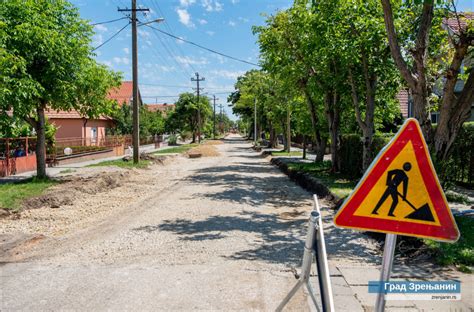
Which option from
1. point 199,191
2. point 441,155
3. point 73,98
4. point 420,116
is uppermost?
point 73,98

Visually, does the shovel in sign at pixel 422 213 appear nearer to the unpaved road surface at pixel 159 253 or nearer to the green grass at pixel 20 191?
the unpaved road surface at pixel 159 253

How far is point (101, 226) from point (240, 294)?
15.3 ft

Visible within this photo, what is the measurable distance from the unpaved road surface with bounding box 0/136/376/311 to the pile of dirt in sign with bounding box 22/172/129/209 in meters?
0.18

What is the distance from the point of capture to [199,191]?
13242 mm

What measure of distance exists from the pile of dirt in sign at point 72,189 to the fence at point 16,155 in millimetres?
3232

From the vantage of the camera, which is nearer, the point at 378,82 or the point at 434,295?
the point at 434,295

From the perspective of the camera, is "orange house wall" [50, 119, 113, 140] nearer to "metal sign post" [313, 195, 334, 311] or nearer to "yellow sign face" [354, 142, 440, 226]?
"metal sign post" [313, 195, 334, 311]

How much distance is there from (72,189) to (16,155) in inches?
305

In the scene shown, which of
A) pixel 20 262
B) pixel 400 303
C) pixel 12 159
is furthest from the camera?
pixel 12 159

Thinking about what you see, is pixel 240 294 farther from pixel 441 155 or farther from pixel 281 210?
pixel 281 210

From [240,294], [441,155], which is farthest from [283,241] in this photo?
[441,155]

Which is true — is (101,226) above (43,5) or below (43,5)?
below

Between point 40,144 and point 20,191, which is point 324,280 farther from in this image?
point 40,144

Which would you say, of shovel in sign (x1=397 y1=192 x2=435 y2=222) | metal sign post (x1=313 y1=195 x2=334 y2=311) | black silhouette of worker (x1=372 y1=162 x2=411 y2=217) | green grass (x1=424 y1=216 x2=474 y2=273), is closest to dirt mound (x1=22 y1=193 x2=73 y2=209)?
green grass (x1=424 y1=216 x2=474 y2=273)
